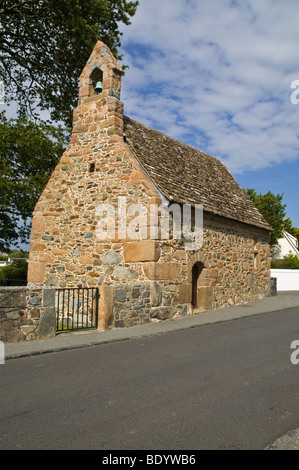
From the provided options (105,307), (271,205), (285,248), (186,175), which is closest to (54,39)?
(186,175)

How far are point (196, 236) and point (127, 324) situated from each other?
4664 mm

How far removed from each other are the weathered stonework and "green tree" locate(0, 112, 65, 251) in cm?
307

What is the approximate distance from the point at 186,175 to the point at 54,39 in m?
8.28

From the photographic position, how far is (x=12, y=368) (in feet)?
21.0

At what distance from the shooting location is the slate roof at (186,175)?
13.4 metres

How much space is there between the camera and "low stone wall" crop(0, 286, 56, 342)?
8.11m

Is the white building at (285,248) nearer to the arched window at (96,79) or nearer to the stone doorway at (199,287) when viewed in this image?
the stone doorway at (199,287)

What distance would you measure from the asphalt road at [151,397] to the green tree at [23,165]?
11386 mm

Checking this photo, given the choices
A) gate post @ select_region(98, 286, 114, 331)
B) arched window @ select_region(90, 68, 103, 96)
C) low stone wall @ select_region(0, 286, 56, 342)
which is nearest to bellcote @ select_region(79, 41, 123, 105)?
arched window @ select_region(90, 68, 103, 96)

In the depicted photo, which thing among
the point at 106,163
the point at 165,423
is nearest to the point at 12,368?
the point at 165,423

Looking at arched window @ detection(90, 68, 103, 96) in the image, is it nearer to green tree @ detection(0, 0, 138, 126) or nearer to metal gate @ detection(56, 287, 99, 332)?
green tree @ detection(0, 0, 138, 126)

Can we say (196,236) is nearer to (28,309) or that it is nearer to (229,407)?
(28,309)

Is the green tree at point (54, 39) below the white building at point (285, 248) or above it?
above

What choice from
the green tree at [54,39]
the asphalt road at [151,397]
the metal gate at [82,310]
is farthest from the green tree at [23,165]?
the asphalt road at [151,397]
